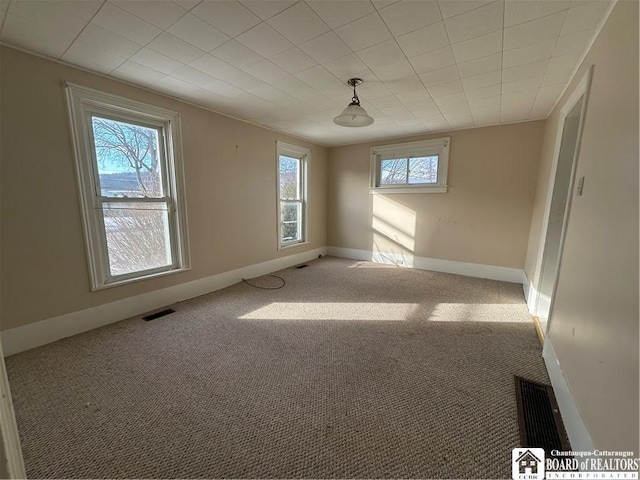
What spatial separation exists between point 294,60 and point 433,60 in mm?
1106

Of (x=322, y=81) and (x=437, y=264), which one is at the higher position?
(x=322, y=81)

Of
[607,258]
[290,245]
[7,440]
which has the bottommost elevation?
[290,245]

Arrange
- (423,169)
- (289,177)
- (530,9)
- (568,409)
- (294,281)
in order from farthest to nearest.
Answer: (289,177) → (423,169) → (294,281) → (530,9) → (568,409)

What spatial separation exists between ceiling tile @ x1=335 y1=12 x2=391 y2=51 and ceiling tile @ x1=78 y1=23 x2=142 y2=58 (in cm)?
151

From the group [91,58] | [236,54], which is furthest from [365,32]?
[91,58]

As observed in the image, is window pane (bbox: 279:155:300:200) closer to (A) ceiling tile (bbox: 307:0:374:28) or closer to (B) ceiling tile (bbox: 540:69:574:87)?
(A) ceiling tile (bbox: 307:0:374:28)

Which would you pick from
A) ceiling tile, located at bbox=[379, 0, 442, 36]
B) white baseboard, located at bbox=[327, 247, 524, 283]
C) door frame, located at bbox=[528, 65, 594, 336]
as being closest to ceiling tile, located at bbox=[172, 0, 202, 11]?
Result: ceiling tile, located at bbox=[379, 0, 442, 36]

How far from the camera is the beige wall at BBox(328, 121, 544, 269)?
12.4 ft

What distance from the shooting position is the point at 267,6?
1.56m

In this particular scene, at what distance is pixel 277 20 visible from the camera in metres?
1.68

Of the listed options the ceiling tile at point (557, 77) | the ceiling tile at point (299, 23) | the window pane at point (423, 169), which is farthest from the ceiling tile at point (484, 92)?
the ceiling tile at point (299, 23)

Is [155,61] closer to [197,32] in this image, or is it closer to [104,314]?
[197,32]

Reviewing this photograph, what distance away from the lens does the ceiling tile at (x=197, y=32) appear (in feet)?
5.54

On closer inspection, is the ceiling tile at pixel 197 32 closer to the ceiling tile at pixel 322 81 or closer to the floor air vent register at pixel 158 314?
the ceiling tile at pixel 322 81
